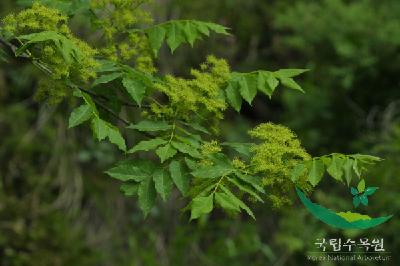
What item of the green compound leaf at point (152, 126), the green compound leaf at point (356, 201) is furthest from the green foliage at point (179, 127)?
the green compound leaf at point (356, 201)

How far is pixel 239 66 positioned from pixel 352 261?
5.22 ft

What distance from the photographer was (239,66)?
4.61 metres

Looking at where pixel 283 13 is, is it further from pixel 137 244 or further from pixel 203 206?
pixel 203 206

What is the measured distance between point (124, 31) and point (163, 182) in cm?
54

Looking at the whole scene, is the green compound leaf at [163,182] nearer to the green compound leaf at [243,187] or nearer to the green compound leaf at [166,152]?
the green compound leaf at [166,152]

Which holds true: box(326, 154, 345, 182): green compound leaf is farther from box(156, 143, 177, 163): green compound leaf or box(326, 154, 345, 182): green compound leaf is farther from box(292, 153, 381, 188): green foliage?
box(156, 143, 177, 163): green compound leaf

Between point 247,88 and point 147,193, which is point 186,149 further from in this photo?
point 247,88

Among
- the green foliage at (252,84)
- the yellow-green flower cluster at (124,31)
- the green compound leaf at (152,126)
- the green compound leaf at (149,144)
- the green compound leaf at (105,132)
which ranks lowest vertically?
the green compound leaf at (149,144)

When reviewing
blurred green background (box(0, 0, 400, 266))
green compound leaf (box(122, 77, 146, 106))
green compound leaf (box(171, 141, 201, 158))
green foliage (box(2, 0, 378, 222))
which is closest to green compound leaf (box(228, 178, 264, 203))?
green foliage (box(2, 0, 378, 222))

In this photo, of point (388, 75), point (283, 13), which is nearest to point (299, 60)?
point (283, 13)

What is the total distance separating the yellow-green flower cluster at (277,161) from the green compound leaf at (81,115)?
1.31 ft

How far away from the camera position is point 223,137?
14.4 ft

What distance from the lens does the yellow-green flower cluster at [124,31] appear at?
71.4 inches

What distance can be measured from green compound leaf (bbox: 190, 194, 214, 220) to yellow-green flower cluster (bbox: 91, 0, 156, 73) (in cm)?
55
